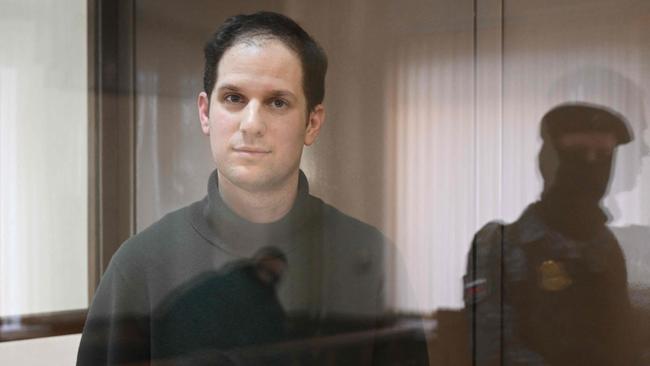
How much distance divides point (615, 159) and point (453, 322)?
0.53 meters

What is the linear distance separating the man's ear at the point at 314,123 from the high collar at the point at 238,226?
77 mm

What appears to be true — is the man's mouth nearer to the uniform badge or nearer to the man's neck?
the man's neck

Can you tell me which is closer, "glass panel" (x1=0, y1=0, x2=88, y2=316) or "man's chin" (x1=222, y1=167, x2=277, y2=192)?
"glass panel" (x1=0, y1=0, x2=88, y2=316)

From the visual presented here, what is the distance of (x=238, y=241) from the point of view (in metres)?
1.93

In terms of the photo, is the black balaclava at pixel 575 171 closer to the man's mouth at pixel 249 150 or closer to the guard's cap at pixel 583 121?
the guard's cap at pixel 583 121

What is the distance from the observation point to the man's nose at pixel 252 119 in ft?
6.13

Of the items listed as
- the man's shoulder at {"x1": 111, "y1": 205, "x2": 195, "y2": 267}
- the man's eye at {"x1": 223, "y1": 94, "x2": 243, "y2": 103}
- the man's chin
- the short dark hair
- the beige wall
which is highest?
the short dark hair

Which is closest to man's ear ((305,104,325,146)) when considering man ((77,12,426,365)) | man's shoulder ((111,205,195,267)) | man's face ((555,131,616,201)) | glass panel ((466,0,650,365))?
man ((77,12,426,365))

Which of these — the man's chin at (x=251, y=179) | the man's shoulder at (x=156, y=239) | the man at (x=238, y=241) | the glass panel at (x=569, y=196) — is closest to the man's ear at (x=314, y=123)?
the man at (x=238, y=241)

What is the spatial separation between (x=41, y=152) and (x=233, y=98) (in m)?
0.40

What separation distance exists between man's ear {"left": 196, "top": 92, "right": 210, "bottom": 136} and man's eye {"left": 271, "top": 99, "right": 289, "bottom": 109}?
13 cm

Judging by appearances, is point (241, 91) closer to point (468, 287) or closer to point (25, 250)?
point (25, 250)

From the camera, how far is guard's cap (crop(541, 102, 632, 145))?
206cm

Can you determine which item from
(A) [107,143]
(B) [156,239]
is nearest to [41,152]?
(A) [107,143]
